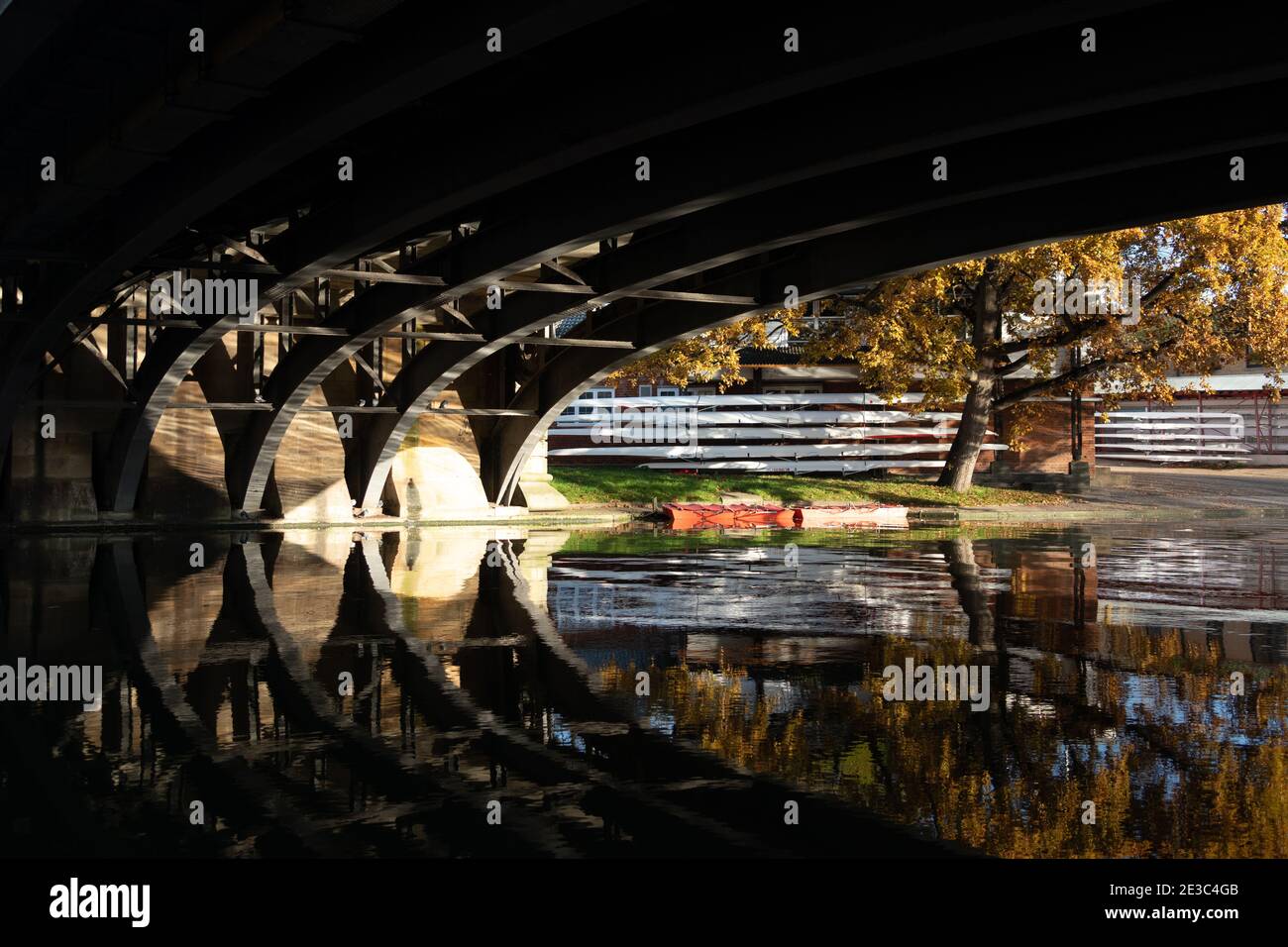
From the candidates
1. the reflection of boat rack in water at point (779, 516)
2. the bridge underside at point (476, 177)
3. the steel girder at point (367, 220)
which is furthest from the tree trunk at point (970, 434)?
the steel girder at point (367, 220)

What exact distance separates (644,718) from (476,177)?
895 cm

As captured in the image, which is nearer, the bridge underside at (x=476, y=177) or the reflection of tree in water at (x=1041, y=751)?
the reflection of tree in water at (x=1041, y=751)

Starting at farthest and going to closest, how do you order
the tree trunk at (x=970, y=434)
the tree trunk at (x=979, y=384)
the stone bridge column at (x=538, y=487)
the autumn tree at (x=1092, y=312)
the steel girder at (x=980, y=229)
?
the tree trunk at (x=970, y=434), the tree trunk at (x=979, y=384), the stone bridge column at (x=538, y=487), the autumn tree at (x=1092, y=312), the steel girder at (x=980, y=229)

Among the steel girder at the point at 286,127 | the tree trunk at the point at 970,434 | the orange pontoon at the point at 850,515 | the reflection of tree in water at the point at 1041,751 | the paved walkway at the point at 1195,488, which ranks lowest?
the reflection of tree in water at the point at 1041,751

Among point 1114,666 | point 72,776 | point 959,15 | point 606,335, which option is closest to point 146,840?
Answer: point 72,776

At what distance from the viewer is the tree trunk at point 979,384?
3694 centimetres

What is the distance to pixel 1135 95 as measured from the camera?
11.9 m

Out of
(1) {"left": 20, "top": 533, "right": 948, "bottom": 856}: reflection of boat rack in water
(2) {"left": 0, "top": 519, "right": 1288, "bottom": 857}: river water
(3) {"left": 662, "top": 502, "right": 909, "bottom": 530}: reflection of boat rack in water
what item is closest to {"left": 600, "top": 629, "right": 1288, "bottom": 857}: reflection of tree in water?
(2) {"left": 0, "top": 519, "right": 1288, "bottom": 857}: river water

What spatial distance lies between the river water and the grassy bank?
19.8 meters

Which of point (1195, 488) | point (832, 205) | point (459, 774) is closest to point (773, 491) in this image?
point (1195, 488)

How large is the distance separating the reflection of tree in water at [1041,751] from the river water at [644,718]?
0.03m

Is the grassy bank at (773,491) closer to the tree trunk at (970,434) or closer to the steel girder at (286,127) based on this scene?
the tree trunk at (970,434)
